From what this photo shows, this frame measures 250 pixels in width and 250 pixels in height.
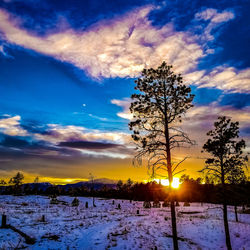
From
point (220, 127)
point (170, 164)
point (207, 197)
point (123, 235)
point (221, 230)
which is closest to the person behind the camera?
point (170, 164)

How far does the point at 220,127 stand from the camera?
19.8 m

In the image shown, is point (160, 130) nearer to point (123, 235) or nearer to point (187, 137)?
point (187, 137)

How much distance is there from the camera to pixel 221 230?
2277cm

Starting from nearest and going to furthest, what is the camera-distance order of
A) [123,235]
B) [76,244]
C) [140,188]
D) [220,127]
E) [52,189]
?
1. [76,244]
2. [123,235]
3. [220,127]
4. [140,188]
5. [52,189]

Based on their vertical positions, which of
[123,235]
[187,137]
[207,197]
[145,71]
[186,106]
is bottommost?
[207,197]

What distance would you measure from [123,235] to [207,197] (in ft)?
242

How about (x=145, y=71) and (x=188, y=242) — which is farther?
(x=188, y=242)

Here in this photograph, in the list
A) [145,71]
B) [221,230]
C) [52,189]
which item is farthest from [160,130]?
[52,189]

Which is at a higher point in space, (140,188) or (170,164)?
(170,164)

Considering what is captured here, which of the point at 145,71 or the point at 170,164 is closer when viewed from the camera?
the point at 170,164

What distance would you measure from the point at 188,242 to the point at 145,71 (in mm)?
16540

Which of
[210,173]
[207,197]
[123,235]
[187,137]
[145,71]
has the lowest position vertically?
[207,197]

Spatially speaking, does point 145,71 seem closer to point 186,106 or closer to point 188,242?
point 186,106

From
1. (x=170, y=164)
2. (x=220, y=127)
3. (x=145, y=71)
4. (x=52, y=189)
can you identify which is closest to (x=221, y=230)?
(x=220, y=127)
